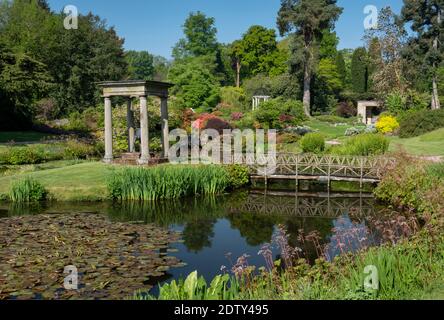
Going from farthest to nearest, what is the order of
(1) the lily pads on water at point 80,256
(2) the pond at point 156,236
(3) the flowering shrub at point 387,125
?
(3) the flowering shrub at point 387,125
(2) the pond at point 156,236
(1) the lily pads on water at point 80,256

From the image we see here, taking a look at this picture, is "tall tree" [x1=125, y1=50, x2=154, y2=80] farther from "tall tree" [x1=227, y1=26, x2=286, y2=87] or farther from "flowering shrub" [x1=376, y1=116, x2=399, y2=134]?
"flowering shrub" [x1=376, y1=116, x2=399, y2=134]

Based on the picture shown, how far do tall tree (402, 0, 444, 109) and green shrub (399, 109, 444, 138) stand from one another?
10385 mm

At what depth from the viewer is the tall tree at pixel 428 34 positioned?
46125mm

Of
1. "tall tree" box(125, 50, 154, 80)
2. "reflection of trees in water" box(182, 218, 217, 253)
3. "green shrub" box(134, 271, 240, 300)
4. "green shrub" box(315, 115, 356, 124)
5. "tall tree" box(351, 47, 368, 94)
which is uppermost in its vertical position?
"tall tree" box(125, 50, 154, 80)

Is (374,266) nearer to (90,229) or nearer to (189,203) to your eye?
(90,229)

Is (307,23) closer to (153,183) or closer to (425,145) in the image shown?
(425,145)

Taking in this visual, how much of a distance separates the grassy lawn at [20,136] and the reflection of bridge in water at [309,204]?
20.4 metres

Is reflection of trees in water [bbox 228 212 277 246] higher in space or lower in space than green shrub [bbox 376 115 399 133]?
lower

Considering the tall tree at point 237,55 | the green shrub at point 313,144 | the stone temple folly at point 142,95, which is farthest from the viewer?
the tall tree at point 237,55

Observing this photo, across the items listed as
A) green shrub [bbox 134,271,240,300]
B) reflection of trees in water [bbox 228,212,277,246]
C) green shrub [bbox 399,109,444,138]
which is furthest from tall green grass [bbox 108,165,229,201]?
green shrub [bbox 399,109,444,138]

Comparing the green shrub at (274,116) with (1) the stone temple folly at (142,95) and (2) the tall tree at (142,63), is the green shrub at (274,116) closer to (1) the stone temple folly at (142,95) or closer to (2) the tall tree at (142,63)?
(1) the stone temple folly at (142,95)

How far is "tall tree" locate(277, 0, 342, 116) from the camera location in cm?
5256

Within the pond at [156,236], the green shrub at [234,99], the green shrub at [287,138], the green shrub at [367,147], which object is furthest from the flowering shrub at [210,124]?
the green shrub at [234,99]

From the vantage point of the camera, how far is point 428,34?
1859 inches
